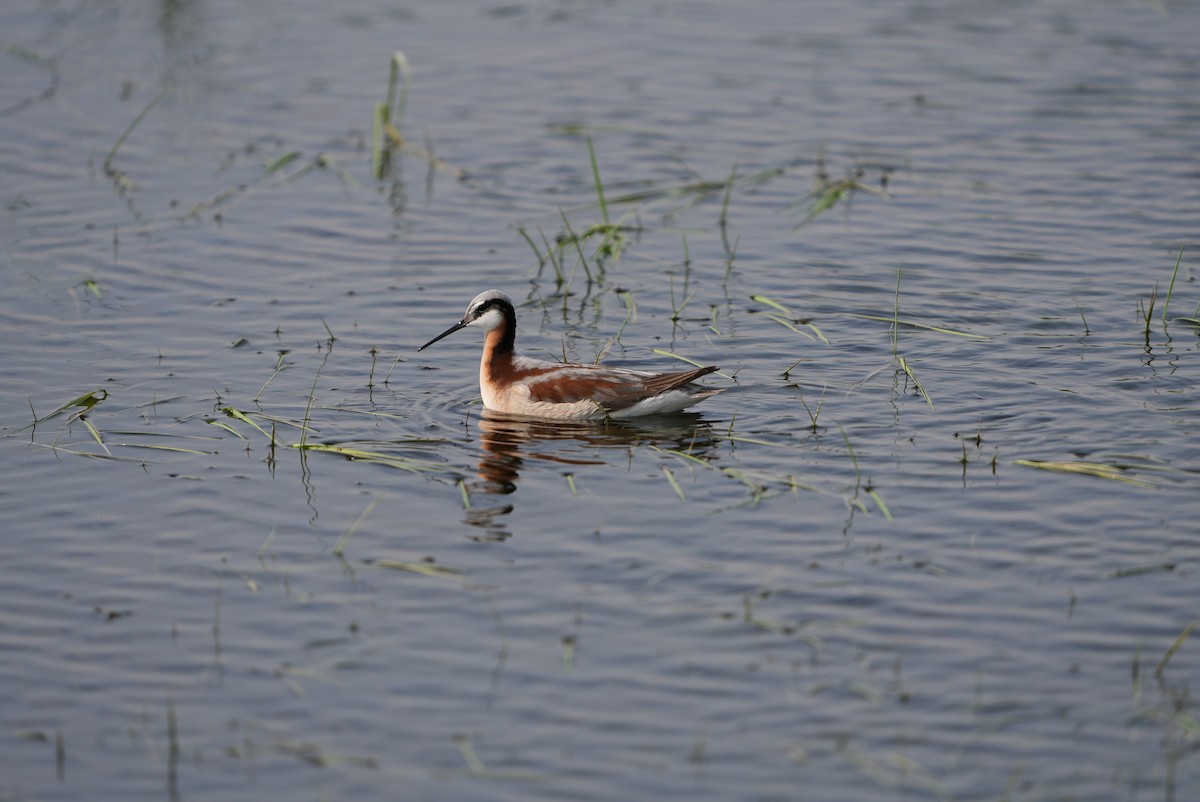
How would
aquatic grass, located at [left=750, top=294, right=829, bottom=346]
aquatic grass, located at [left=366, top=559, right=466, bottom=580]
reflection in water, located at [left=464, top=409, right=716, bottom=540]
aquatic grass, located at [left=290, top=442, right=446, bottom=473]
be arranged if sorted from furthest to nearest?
1. aquatic grass, located at [left=750, top=294, right=829, bottom=346]
2. reflection in water, located at [left=464, top=409, right=716, bottom=540]
3. aquatic grass, located at [left=290, top=442, right=446, bottom=473]
4. aquatic grass, located at [left=366, top=559, right=466, bottom=580]

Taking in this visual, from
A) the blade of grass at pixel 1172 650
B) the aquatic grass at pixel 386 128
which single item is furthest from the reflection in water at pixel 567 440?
the aquatic grass at pixel 386 128

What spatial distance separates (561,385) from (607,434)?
69cm

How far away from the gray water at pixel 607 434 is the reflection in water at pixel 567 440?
7 centimetres

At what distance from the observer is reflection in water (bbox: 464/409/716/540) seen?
41.0 ft

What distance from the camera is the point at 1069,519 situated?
36.3 ft

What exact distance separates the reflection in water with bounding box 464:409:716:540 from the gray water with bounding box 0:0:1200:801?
0.07 m

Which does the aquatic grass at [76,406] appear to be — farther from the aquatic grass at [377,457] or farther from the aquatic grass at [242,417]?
the aquatic grass at [377,457]

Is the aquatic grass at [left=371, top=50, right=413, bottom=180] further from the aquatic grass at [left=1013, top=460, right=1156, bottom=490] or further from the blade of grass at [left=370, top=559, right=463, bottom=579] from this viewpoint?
the aquatic grass at [left=1013, top=460, right=1156, bottom=490]

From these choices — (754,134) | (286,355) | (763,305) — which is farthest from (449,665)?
(754,134)

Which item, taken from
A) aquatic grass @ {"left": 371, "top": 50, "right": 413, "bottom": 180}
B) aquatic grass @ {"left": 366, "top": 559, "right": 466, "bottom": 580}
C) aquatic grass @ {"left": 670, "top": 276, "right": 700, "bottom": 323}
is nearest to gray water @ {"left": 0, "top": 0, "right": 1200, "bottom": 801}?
aquatic grass @ {"left": 366, "top": 559, "right": 466, "bottom": 580}

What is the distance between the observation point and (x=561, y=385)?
13789mm

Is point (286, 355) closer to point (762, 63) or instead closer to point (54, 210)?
point (54, 210)

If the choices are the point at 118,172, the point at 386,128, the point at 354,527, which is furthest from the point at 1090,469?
the point at 118,172

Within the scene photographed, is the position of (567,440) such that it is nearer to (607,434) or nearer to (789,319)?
(607,434)
